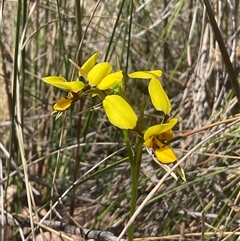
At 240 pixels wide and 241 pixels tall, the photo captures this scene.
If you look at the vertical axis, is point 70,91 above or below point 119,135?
above

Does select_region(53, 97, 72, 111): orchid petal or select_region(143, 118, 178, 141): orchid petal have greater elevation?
select_region(53, 97, 72, 111): orchid petal

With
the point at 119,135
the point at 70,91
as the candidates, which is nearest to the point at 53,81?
the point at 70,91

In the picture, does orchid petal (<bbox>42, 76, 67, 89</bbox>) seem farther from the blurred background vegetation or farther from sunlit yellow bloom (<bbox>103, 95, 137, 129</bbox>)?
the blurred background vegetation

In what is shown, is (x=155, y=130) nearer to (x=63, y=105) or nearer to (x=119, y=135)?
(x=63, y=105)

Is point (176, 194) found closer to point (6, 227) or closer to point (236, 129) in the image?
point (236, 129)

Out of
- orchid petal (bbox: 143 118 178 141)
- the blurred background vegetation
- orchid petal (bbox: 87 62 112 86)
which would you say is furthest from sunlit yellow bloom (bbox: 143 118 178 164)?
the blurred background vegetation
